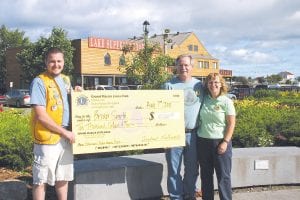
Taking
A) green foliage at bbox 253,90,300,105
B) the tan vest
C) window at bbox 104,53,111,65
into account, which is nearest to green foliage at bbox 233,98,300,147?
the tan vest

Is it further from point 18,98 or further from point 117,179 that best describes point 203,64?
point 117,179

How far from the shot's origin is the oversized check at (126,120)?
5.17 m

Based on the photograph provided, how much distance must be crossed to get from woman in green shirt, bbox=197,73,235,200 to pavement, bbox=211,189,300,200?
38.3 inches

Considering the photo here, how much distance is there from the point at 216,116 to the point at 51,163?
6.50 ft

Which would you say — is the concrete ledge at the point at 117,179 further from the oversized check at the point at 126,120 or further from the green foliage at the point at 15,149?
the green foliage at the point at 15,149

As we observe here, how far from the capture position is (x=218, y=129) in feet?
17.7

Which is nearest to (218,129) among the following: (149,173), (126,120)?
(126,120)

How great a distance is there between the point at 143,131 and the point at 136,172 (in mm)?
734

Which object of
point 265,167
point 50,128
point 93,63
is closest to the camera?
point 50,128

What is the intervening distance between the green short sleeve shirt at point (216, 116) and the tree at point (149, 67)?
8.12 metres

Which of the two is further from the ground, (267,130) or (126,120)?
(126,120)

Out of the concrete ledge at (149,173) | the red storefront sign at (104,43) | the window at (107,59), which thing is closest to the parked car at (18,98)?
the red storefront sign at (104,43)

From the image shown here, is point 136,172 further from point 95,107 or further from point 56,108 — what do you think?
point 56,108

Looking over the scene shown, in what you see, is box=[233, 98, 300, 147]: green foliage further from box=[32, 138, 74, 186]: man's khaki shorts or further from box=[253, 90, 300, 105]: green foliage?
box=[253, 90, 300, 105]: green foliage
